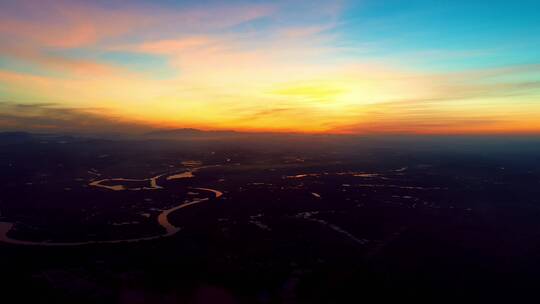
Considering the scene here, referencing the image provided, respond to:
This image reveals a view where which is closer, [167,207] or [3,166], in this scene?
[167,207]

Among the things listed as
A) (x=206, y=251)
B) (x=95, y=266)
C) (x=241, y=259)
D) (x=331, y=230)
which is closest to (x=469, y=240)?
(x=331, y=230)

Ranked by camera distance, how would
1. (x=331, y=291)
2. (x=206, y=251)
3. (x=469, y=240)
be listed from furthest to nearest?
(x=469, y=240)
(x=206, y=251)
(x=331, y=291)

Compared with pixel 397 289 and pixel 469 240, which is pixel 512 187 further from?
pixel 397 289

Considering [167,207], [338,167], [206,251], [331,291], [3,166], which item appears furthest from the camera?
[338,167]

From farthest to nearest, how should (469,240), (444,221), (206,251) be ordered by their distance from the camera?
(444,221)
(469,240)
(206,251)

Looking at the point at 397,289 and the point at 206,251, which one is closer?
the point at 397,289

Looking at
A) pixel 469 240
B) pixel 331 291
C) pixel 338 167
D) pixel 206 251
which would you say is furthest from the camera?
pixel 338 167

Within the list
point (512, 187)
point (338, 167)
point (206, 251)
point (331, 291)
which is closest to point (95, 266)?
point (206, 251)

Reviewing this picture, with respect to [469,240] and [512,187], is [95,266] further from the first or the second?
[512,187]

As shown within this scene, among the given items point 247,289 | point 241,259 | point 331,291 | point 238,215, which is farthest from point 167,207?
point 331,291
